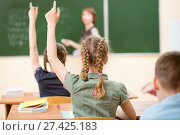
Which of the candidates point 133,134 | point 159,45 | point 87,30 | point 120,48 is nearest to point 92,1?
point 87,30

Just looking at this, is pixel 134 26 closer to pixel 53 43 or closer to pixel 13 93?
pixel 13 93

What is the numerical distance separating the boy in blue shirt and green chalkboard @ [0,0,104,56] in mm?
3426

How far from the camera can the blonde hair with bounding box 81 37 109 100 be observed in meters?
1.66

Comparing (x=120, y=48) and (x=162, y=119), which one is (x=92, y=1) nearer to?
(x=120, y=48)


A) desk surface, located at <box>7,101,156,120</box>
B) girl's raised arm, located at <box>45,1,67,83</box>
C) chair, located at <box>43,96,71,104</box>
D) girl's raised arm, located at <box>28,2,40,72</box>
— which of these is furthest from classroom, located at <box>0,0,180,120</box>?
girl's raised arm, located at <box>45,1,67,83</box>

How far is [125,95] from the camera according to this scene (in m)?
1.72

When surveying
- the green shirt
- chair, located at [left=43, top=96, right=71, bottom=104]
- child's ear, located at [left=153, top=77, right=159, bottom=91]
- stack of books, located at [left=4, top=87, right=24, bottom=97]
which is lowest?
stack of books, located at [left=4, top=87, right=24, bottom=97]

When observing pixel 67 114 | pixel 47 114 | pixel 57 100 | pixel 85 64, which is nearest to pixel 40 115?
pixel 47 114

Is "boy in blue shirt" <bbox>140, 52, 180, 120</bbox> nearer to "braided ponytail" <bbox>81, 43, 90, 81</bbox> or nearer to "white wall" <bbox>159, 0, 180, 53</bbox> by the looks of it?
"braided ponytail" <bbox>81, 43, 90, 81</bbox>

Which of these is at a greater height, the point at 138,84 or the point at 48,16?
the point at 48,16

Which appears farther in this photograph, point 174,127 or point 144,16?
point 144,16

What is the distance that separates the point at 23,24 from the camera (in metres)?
4.52

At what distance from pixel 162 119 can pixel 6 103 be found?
1.83 meters

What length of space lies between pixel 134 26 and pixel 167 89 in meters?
3.66
